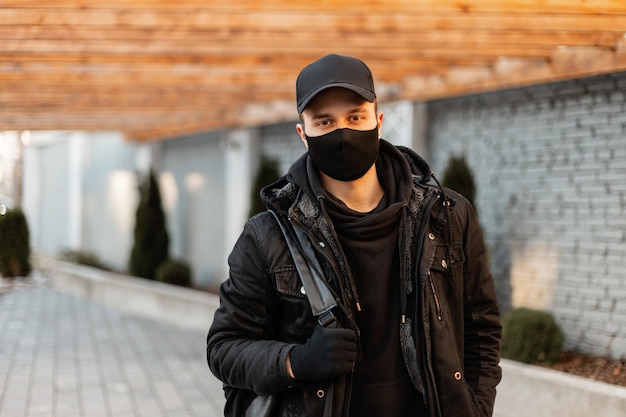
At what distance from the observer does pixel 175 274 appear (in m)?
11.7

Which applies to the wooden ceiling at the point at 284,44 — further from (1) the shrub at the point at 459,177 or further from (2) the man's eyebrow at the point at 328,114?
(2) the man's eyebrow at the point at 328,114

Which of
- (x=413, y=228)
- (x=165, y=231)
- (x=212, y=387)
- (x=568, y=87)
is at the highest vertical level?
(x=568, y=87)

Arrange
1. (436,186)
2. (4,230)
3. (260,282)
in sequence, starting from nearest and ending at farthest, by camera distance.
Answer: (260,282)
(436,186)
(4,230)

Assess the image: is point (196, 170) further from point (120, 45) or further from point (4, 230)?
point (120, 45)

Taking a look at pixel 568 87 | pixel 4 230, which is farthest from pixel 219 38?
pixel 4 230

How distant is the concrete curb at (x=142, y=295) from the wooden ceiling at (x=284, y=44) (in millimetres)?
2669

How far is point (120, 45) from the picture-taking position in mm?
5926

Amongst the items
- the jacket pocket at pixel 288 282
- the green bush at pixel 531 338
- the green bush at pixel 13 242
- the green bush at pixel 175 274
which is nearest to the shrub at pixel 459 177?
the green bush at pixel 531 338

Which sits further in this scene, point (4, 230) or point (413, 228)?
point (4, 230)

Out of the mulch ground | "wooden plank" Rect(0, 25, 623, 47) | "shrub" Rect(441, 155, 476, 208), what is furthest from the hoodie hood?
"shrub" Rect(441, 155, 476, 208)

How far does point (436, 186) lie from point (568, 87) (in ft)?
15.9

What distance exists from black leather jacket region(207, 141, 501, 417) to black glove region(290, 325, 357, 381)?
49 mm

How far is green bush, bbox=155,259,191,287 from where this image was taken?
11.7 meters

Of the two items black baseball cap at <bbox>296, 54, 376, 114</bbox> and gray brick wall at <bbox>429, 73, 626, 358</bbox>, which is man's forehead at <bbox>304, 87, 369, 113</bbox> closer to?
black baseball cap at <bbox>296, 54, 376, 114</bbox>
